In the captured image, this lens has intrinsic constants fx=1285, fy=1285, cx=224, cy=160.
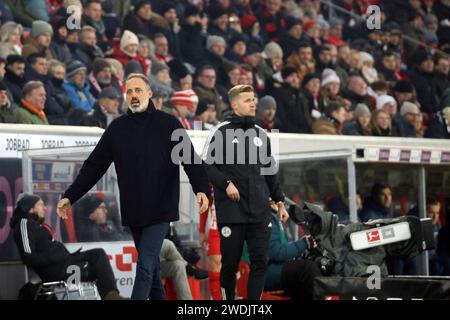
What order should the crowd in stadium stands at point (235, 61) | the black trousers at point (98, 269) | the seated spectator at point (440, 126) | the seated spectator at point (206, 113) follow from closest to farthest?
the black trousers at point (98, 269), the crowd in stadium stands at point (235, 61), the seated spectator at point (206, 113), the seated spectator at point (440, 126)

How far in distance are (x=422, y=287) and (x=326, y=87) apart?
31.3 feet

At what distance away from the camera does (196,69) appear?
697 inches

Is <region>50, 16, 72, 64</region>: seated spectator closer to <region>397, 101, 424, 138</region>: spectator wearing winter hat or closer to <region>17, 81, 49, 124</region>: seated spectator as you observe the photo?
<region>17, 81, 49, 124</region>: seated spectator

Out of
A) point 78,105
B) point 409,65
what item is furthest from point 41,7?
point 409,65

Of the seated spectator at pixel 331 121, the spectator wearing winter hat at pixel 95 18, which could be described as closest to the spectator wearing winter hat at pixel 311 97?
the seated spectator at pixel 331 121

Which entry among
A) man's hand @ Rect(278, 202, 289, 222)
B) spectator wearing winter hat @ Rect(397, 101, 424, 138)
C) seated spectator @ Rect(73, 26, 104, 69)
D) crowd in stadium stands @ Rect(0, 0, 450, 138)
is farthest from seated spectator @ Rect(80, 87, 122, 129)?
spectator wearing winter hat @ Rect(397, 101, 424, 138)

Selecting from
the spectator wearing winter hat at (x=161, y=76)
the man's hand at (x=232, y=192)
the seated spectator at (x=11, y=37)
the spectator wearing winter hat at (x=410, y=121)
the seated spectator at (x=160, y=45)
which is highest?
the seated spectator at (x=160, y=45)

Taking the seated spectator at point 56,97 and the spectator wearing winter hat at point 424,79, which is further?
the spectator wearing winter hat at point 424,79

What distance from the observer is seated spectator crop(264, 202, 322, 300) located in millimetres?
11094

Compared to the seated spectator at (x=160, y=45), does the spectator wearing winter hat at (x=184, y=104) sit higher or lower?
lower

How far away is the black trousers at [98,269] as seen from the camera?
38.3 ft

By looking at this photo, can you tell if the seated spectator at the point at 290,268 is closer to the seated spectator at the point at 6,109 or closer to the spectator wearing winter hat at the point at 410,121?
the seated spectator at the point at 6,109

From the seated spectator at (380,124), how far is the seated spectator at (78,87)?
4362 millimetres
